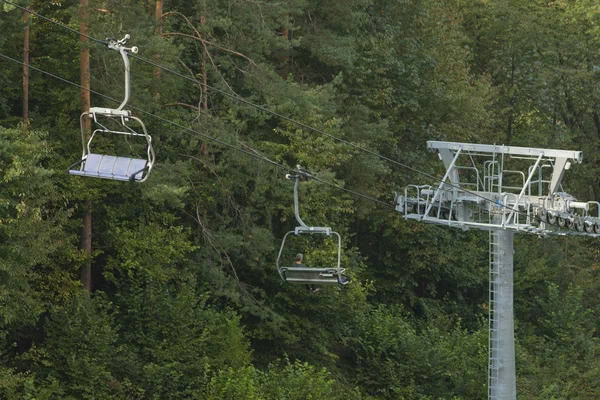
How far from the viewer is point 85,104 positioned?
921 inches

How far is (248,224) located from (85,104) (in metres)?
5.32

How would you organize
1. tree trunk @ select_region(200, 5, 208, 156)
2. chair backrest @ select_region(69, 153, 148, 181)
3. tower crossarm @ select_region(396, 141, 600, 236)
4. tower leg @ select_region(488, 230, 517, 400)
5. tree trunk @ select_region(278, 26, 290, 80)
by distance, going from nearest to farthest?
chair backrest @ select_region(69, 153, 148, 181) → tower crossarm @ select_region(396, 141, 600, 236) → tower leg @ select_region(488, 230, 517, 400) → tree trunk @ select_region(200, 5, 208, 156) → tree trunk @ select_region(278, 26, 290, 80)

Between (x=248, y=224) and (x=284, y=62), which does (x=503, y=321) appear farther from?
(x=284, y=62)

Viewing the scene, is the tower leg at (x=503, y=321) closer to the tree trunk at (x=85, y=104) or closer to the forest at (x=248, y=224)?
the forest at (x=248, y=224)

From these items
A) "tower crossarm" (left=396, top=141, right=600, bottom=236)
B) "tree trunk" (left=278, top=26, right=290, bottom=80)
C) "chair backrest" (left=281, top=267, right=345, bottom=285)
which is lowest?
"chair backrest" (left=281, top=267, right=345, bottom=285)

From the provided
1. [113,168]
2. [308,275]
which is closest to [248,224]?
[308,275]

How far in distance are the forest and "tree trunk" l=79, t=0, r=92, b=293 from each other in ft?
0.16

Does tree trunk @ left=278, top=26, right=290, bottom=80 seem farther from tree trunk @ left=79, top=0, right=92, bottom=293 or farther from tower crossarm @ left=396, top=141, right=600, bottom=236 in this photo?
tree trunk @ left=79, top=0, right=92, bottom=293

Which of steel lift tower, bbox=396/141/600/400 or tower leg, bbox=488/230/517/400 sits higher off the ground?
steel lift tower, bbox=396/141/600/400

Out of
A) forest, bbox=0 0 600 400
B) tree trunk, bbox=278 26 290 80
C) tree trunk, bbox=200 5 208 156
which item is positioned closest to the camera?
forest, bbox=0 0 600 400

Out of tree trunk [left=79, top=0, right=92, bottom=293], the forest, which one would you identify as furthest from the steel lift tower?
tree trunk [left=79, top=0, right=92, bottom=293]

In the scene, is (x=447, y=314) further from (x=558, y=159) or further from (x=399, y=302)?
(x=558, y=159)

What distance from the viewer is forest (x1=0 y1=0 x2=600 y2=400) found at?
75.2 ft

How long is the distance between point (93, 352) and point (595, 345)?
16.1m
